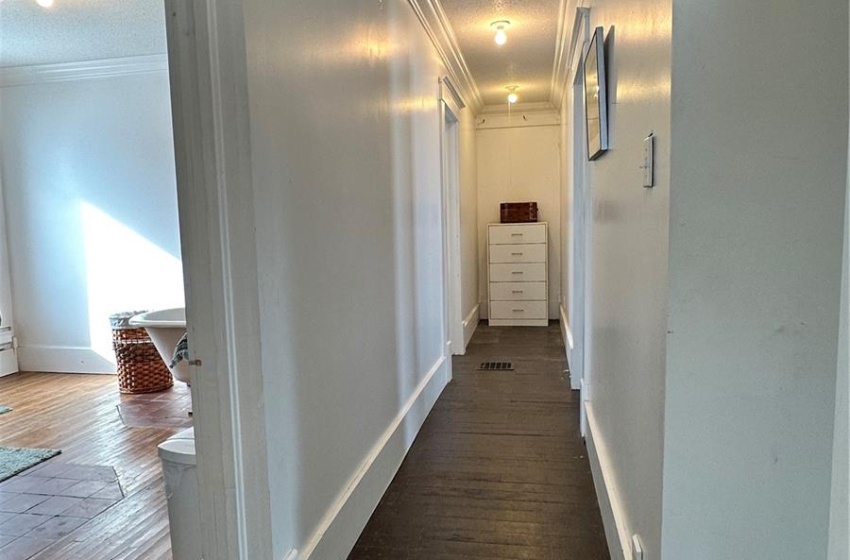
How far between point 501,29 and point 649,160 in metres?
2.66

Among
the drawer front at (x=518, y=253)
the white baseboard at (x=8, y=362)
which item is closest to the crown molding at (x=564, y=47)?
the drawer front at (x=518, y=253)

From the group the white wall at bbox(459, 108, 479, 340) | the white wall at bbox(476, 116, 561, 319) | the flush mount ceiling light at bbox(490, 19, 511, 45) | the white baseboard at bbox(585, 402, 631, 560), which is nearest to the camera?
the white baseboard at bbox(585, 402, 631, 560)

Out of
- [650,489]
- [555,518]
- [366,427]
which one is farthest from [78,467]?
[650,489]

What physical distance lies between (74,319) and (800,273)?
4.97 meters

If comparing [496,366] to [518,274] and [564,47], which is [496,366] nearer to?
[518,274]

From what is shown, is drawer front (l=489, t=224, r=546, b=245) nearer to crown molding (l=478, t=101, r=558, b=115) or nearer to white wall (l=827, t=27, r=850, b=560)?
crown molding (l=478, t=101, r=558, b=115)

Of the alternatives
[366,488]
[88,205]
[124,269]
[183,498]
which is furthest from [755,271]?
[88,205]

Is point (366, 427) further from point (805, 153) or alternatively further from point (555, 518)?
point (805, 153)

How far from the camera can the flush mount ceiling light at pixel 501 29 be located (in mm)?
3420

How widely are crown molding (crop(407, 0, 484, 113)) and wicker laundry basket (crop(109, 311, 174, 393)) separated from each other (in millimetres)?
2835

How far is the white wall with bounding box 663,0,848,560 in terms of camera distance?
3.21ft

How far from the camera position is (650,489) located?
1.22 metres

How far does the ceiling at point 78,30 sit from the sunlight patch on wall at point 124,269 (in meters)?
1.14

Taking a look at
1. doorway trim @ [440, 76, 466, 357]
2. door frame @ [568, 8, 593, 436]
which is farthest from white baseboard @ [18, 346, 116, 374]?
door frame @ [568, 8, 593, 436]
